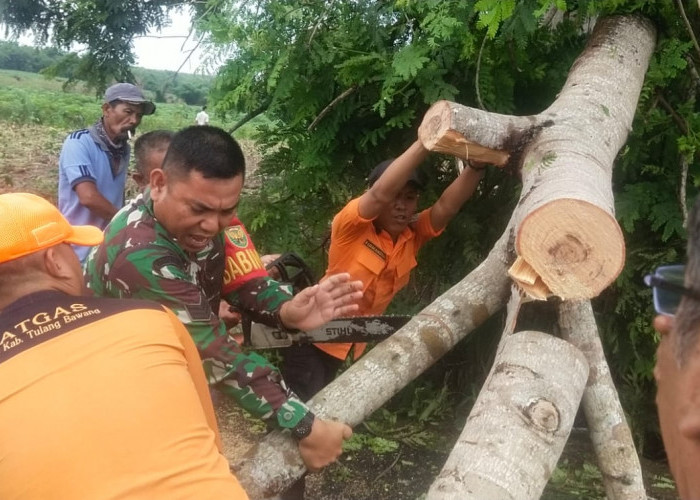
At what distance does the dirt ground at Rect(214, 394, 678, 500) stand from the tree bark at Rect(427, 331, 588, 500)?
1.97 m

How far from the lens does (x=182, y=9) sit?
24.6ft

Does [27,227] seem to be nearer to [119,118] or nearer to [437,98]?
[437,98]

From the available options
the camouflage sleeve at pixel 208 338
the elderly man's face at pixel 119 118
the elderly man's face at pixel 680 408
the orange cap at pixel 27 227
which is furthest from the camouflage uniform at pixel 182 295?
the elderly man's face at pixel 119 118

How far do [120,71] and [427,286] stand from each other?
541 centimetres

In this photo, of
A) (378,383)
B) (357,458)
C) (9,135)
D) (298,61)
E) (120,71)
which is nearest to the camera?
(378,383)

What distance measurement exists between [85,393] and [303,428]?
34.1 inches

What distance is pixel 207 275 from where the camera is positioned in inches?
109

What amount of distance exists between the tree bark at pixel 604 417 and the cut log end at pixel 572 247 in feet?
1.61

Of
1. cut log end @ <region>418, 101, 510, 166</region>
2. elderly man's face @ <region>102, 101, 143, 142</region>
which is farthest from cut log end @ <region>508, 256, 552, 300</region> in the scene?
elderly man's face @ <region>102, 101, 143, 142</region>

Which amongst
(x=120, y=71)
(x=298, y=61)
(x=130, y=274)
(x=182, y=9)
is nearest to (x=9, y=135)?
(x=120, y=71)

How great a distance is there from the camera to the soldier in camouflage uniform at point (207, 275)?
92.4 inches

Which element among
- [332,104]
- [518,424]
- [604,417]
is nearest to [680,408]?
[518,424]

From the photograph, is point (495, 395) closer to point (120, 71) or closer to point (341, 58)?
point (341, 58)

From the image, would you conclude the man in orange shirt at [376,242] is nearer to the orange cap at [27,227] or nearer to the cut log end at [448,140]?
the cut log end at [448,140]
